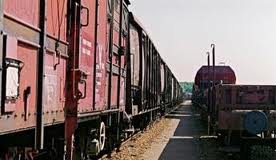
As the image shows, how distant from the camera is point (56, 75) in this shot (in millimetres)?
6082

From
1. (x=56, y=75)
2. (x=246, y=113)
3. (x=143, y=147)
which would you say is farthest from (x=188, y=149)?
(x=56, y=75)

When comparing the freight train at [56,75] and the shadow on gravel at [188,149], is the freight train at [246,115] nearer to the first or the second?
the shadow on gravel at [188,149]

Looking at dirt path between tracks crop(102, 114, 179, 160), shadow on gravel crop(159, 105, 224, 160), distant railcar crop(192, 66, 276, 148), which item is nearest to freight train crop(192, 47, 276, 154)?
distant railcar crop(192, 66, 276, 148)

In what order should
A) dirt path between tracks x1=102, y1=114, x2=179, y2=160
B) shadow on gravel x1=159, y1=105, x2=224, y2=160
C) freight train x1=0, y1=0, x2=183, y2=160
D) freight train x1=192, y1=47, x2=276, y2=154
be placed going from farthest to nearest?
shadow on gravel x1=159, y1=105, x2=224, y2=160, dirt path between tracks x1=102, y1=114, x2=179, y2=160, freight train x1=192, y1=47, x2=276, y2=154, freight train x1=0, y1=0, x2=183, y2=160

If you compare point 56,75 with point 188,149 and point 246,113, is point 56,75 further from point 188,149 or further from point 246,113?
point 188,149

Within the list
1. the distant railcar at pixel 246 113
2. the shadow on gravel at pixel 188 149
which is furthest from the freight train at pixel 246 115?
the shadow on gravel at pixel 188 149

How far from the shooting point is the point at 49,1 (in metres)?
5.74

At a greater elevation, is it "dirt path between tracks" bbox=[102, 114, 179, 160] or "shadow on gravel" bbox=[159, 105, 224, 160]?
"dirt path between tracks" bbox=[102, 114, 179, 160]

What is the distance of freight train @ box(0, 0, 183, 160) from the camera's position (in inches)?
180

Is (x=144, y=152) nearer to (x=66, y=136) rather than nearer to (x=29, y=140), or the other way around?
(x=66, y=136)

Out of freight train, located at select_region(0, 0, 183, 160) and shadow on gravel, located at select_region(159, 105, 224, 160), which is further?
shadow on gravel, located at select_region(159, 105, 224, 160)

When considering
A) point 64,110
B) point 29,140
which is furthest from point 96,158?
point 29,140

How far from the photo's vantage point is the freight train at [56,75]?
4.58 metres

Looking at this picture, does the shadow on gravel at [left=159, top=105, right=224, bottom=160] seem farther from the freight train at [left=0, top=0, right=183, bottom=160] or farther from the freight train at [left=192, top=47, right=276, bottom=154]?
the freight train at [left=0, top=0, right=183, bottom=160]
